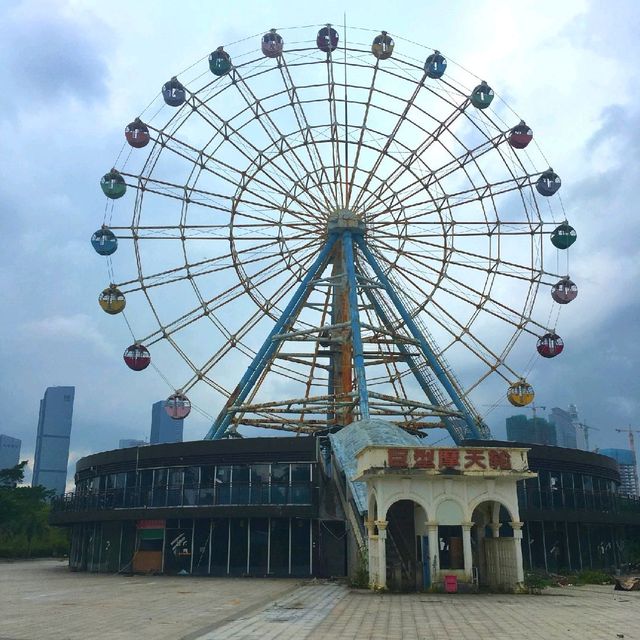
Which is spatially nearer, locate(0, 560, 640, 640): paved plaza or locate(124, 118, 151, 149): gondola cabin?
locate(0, 560, 640, 640): paved plaza

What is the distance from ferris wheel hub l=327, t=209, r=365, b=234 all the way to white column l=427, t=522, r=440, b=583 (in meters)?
23.9

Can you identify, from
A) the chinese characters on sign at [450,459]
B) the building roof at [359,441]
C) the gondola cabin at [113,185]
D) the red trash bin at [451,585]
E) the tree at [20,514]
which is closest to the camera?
the red trash bin at [451,585]

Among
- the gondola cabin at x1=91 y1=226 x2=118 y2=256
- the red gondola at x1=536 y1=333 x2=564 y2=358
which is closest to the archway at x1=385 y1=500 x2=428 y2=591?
the red gondola at x1=536 y1=333 x2=564 y2=358

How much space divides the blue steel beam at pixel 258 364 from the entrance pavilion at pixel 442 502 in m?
17.7

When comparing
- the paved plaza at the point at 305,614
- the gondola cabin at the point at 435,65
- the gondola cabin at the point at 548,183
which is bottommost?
the paved plaza at the point at 305,614

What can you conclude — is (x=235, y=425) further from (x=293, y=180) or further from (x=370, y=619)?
(x=370, y=619)

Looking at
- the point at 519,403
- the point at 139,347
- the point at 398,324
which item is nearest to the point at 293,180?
the point at 398,324

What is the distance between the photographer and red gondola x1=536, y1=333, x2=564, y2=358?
4541cm

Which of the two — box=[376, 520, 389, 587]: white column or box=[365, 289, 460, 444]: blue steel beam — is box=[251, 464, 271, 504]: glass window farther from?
box=[365, 289, 460, 444]: blue steel beam

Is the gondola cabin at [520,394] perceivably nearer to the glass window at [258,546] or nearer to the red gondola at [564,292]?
the red gondola at [564,292]

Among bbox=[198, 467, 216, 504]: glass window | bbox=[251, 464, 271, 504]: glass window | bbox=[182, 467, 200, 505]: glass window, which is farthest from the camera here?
bbox=[182, 467, 200, 505]: glass window

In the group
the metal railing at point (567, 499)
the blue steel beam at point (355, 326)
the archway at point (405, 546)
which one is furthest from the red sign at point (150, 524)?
the metal railing at point (567, 499)

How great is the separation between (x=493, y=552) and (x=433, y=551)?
329cm

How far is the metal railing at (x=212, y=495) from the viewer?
119ft
